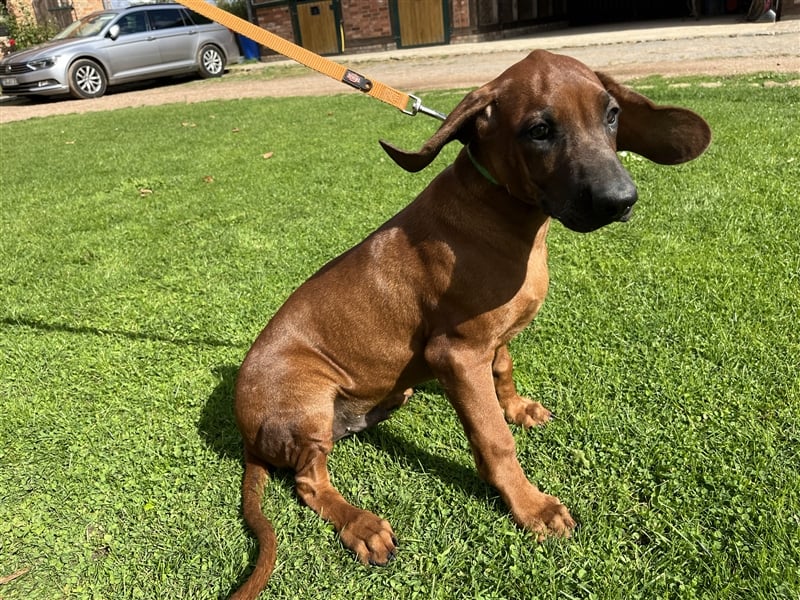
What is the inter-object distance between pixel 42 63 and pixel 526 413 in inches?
678

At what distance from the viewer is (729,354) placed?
319 cm

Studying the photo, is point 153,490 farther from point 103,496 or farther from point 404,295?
point 404,295

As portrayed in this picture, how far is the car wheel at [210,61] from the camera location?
18.3m

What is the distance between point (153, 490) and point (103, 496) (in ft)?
0.76

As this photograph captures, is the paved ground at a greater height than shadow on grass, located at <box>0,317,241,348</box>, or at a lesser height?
greater

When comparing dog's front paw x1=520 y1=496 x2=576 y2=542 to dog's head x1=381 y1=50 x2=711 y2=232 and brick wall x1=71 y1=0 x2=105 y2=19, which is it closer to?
dog's head x1=381 y1=50 x2=711 y2=232

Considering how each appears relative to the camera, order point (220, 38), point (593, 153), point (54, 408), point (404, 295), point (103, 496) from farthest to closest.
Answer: point (220, 38)
point (54, 408)
point (103, 496)
point (404, 295)
point (593, 153)

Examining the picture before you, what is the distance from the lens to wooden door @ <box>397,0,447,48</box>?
23.6m

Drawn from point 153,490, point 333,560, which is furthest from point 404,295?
point 153,490

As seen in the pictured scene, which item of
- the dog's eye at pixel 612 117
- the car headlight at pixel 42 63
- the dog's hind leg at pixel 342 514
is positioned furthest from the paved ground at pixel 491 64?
the dog's hind leg at pixel 342 514

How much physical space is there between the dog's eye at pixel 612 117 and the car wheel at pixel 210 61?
18.5 metres

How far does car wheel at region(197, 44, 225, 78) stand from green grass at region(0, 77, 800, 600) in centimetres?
1394

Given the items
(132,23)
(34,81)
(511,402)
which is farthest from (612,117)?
(132,23)

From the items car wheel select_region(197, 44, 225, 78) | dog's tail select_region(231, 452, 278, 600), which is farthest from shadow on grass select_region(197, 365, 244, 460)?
car wheel select_region(197, 44, 225, 78)
